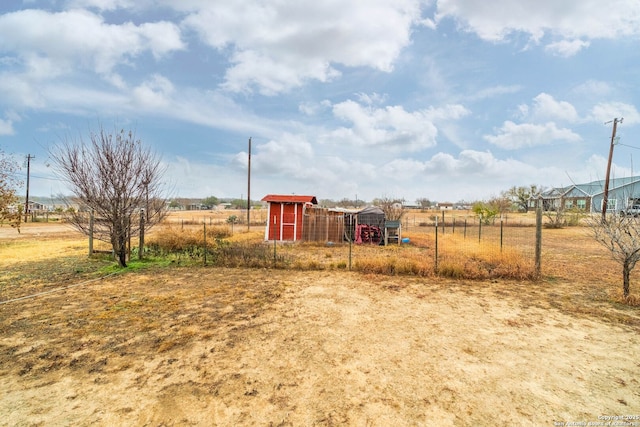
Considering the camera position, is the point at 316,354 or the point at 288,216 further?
the point at 288,216

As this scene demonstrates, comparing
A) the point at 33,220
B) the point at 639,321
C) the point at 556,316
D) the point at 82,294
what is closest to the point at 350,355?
the point at 556,316

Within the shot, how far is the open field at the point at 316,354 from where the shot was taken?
2.47 m

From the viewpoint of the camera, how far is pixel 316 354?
3441mm

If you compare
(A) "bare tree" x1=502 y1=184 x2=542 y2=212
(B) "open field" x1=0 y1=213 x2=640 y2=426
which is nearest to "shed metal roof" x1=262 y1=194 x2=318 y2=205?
(B) "open field" x1=0 y1=213 x2=640 y2=426

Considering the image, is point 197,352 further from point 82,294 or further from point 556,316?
point 556,316

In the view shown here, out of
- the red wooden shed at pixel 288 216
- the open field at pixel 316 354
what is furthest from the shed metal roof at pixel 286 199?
the open field at pixel 316 354

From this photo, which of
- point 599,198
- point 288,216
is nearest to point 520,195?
point 599,198

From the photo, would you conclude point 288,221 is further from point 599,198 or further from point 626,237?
point 599,198

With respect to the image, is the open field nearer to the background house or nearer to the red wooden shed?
the background house

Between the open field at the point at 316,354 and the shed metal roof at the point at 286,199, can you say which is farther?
the shed metal roof at the point at 286,199

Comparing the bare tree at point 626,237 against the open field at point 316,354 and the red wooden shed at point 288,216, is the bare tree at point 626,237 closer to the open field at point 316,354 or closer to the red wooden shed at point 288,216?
the open field at point 316,354

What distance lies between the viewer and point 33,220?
2906 centimetres

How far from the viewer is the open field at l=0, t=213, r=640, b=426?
2.47 meters

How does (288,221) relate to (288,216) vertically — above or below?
below
